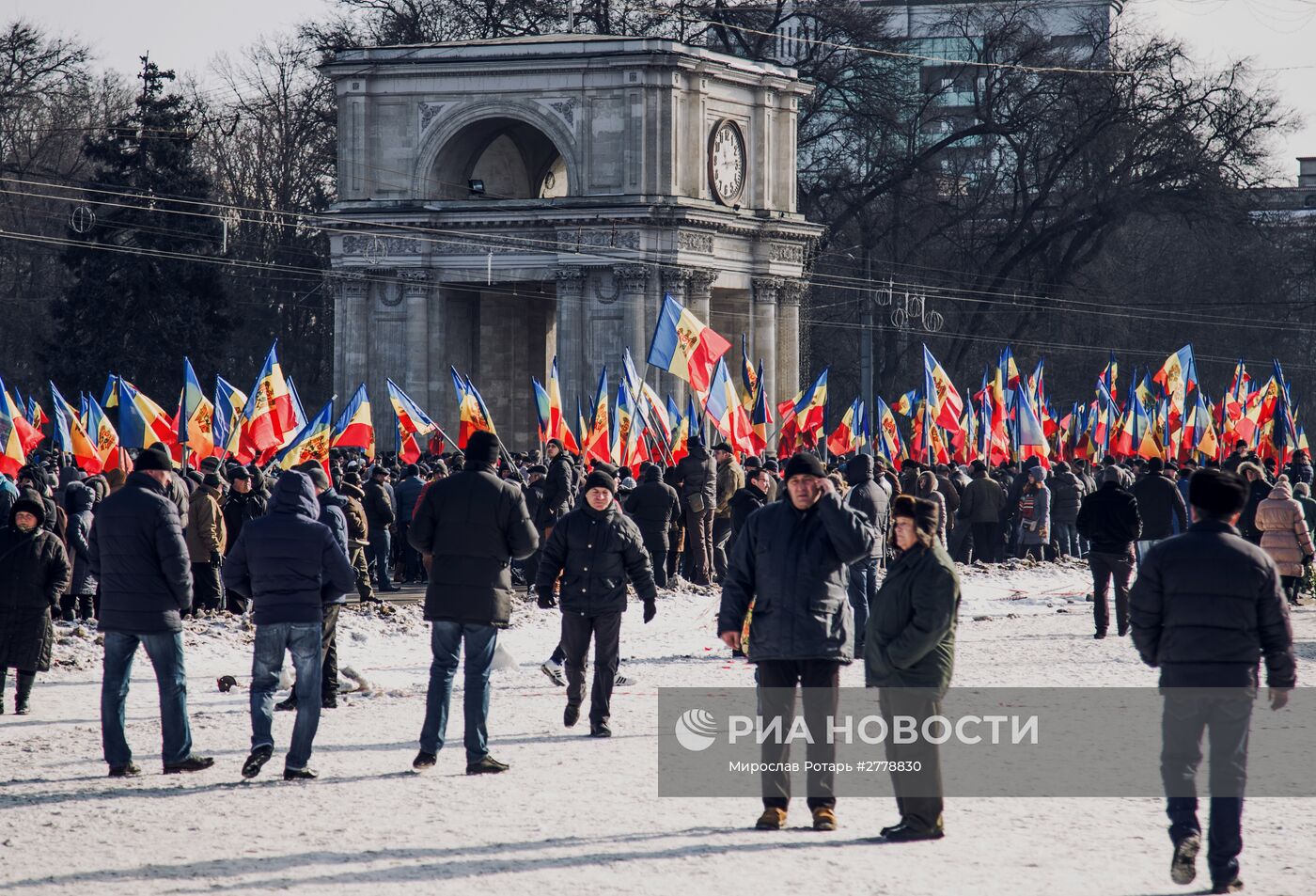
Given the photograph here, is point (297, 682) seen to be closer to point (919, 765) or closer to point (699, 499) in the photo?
point (919, 765)

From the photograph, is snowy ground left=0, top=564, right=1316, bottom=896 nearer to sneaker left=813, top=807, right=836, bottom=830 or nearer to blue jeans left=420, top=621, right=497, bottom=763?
sneaker left=813, top=807, right=836, bottom=830

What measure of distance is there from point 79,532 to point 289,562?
298 inches

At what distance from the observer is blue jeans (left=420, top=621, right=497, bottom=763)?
11344mm

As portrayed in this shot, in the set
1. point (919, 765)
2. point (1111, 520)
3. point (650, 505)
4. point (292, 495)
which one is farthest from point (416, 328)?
point (919, 765)

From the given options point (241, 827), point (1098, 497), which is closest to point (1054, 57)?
point (1098, 497)

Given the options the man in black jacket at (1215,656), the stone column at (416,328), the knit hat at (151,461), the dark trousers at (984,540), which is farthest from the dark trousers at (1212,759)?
the stone column at (416,328)

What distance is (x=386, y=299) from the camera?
5056 centimetres

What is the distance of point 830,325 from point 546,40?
15.1 m

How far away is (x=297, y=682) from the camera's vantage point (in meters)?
11.2

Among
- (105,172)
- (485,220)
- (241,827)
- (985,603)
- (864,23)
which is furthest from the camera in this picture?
(864,23)

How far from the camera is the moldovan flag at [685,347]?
26969 mm

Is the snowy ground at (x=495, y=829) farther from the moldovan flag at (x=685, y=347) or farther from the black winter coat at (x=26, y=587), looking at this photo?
the moldovan flag at (x=685, y=347)

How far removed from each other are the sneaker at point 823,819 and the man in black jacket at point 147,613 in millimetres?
3531

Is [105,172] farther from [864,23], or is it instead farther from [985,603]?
[985,603]
